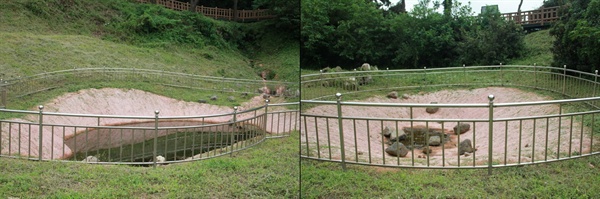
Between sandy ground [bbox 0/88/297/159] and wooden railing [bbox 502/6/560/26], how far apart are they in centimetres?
133

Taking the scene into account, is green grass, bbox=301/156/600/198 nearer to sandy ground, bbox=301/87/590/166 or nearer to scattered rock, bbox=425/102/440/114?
sandy ground, bbox=301/87/590/166

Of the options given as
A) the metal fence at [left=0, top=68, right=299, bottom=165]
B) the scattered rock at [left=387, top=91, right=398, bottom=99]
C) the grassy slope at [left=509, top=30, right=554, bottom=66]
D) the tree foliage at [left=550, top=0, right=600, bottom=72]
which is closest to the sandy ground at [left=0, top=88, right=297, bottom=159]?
the metal fence at [left=0, top=68, right=299, bottom=165]

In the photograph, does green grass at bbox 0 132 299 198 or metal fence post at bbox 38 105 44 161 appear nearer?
green grass at bbox 0 132 299 198

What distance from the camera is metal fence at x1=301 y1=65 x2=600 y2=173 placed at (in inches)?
85.4

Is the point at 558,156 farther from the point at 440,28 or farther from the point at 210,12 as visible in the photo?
the point at 210,12

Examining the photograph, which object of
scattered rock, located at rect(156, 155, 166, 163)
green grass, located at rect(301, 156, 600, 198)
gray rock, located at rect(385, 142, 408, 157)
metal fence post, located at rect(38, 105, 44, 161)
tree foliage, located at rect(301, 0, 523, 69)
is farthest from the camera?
scattered rock, located at rect(156, 155, 166, 163)

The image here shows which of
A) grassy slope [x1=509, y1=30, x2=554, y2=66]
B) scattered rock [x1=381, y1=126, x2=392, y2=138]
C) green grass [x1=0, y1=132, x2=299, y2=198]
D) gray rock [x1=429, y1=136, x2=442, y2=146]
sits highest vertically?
grassy slope [x1=509, y1=30, x2=554, y2=66]

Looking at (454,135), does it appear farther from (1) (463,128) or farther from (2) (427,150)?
(2) (427,150)

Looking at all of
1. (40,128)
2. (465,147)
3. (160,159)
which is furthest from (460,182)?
(40,128)

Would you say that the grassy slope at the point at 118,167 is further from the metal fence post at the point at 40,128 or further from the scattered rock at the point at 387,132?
the scattered rock at the point at 387,132

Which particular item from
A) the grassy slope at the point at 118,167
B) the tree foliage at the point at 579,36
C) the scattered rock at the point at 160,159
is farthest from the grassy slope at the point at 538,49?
the scattered rock at the point at 160,159

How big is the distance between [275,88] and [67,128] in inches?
49.7

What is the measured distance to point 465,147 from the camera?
219 centimetres

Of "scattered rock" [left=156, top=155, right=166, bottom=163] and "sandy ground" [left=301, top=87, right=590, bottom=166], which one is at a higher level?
"sandy ground" [left=301, top=87, right=590, bottom=166]
